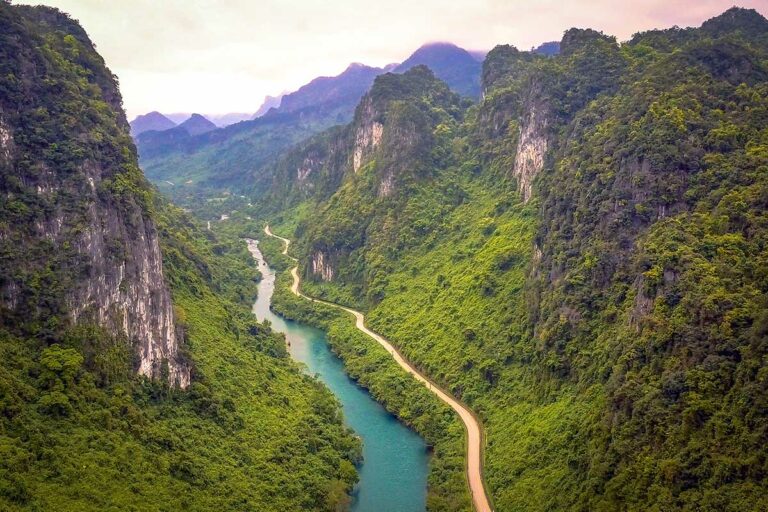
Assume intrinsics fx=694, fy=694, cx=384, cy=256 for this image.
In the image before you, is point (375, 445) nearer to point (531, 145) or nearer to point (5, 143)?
point (5, 143)

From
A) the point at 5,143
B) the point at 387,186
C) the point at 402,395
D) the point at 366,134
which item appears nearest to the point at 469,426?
the point at 402,395

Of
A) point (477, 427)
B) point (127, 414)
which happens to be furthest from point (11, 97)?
point (477, 427)

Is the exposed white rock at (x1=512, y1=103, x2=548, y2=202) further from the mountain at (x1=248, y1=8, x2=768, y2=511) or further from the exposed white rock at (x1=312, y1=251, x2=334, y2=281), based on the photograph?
the exposed white rock at (x1=312, y1=251, x2=334, y2=281)

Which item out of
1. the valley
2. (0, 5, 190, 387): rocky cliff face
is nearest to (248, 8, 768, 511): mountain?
the valley

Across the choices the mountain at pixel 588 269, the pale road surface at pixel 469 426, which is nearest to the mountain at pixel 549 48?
the mountain at pixel 588 269

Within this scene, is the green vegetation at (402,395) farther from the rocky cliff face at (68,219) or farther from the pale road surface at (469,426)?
the rocky cliff face at (68,219)
